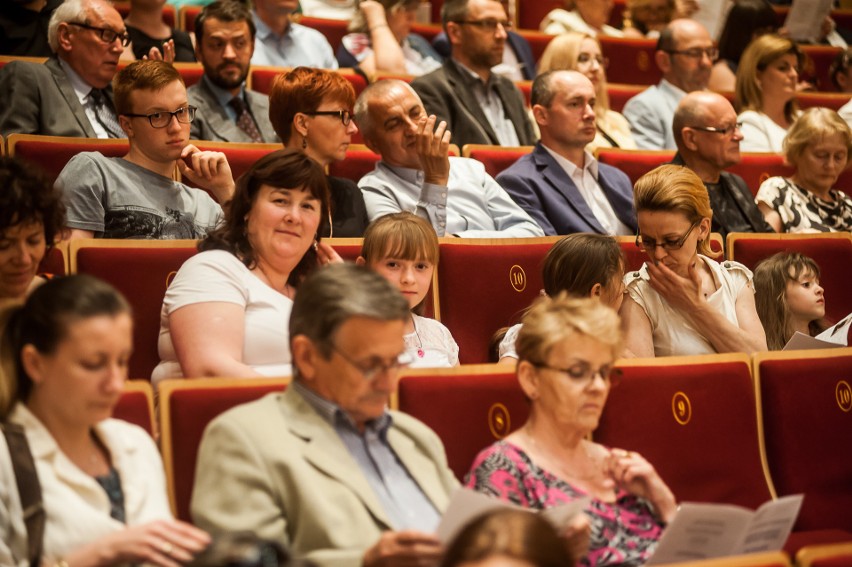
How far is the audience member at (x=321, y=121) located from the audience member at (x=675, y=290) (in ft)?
1.69

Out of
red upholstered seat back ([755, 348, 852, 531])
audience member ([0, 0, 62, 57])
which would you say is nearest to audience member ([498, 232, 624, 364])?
red upholstered seat back ([755, 348, 852, 531])

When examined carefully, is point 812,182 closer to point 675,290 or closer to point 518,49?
point 675,290

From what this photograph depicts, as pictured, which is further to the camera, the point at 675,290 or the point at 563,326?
the point at 675,290

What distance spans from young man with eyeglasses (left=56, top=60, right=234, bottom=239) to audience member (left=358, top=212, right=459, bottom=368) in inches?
13.7

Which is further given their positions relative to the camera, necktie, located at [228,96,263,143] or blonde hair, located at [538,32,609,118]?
blonde hair, located at [538,32,609,118]

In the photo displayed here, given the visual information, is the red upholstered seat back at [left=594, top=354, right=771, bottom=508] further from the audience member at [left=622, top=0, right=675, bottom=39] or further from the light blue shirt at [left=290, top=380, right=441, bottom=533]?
the audience member at [left=622, top=0, right=675, bottom=39]

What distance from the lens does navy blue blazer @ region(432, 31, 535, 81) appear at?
3494 mm

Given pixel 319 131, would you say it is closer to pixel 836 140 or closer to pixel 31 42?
pixel 31 42

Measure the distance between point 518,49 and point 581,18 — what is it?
1.33 ft

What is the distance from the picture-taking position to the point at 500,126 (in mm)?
2877

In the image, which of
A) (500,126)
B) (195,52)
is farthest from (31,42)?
(500,126)

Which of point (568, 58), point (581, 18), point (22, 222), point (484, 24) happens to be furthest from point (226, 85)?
point (581, 18)

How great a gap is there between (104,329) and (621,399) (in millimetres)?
697

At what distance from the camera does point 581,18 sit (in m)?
3.81
